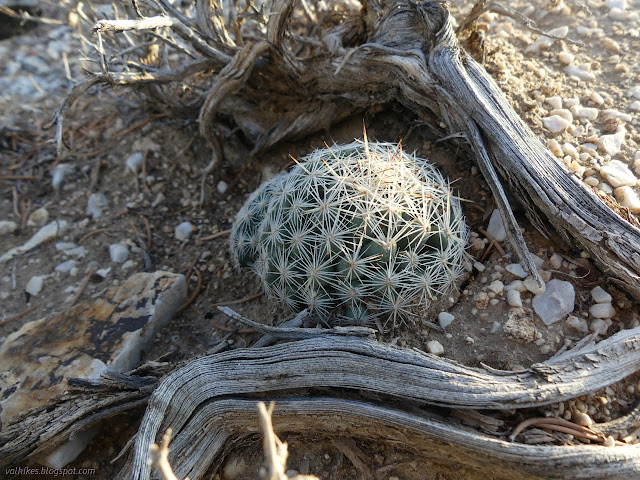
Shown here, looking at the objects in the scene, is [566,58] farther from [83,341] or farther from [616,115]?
[83,341]

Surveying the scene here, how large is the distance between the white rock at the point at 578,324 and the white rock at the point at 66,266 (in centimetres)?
298

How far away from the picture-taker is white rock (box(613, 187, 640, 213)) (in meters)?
2.19

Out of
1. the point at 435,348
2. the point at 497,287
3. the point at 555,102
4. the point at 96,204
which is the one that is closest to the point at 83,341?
the point at 96,204

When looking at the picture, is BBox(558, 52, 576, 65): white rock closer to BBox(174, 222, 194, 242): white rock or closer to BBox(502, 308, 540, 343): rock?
BBox(502, 308, 540, 343): rock

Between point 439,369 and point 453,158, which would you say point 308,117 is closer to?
point 453,158

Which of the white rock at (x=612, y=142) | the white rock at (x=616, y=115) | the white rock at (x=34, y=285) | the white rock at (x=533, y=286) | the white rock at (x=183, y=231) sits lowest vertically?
the white rock at (x=34, y=285)

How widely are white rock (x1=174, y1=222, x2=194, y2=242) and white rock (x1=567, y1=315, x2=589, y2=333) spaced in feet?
7.73

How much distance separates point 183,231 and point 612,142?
2.63 m

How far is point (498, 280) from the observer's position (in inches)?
88.0

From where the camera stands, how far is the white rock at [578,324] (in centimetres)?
203

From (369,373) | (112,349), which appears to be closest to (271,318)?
(369,373)

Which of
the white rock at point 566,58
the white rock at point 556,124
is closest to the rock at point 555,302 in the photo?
the white rock at point 556,124

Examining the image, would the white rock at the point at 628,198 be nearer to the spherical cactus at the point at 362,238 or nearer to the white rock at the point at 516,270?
the white rock at the point at 516,270

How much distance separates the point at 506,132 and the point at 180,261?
211 cm
